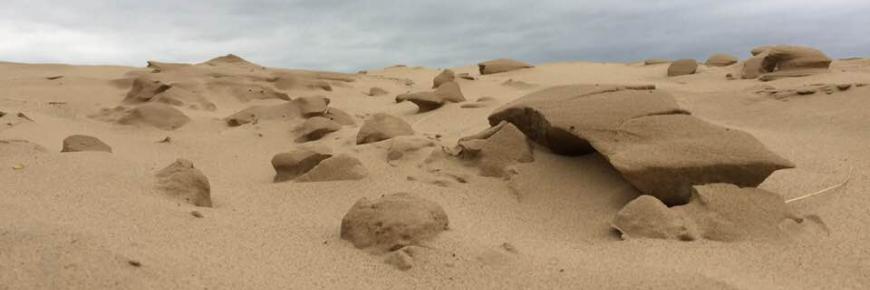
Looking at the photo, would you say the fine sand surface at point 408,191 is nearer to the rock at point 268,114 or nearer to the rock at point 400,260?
the rock at point 400,260

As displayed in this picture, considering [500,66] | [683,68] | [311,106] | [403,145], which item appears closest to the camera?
[403,145]

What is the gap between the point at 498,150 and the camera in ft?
11.7

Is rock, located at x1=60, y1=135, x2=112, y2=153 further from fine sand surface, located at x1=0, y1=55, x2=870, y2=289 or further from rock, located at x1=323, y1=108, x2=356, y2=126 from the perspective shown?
rock, located at x1=323, y1=108, x2=356, y2=126

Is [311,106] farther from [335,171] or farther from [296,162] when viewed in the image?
[335,171]

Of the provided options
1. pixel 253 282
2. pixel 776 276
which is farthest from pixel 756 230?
pixel 253 282

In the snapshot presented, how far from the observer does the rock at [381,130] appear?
4266mm

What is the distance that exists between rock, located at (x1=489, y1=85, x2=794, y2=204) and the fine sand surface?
141mm

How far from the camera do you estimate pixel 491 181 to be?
11.1 feet

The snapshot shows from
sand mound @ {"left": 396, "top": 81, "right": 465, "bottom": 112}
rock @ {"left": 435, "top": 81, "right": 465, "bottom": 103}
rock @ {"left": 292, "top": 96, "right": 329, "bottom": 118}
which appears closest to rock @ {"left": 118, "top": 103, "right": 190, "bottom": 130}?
rock @ {"left": 292, "top": 96, "right": 329, "bottom": 118}

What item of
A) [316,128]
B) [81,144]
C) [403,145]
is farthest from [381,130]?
[81,144]

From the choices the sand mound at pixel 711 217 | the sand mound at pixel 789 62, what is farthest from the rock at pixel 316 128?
the sand mound at pixel 789 62

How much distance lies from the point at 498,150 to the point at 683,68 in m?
4.53

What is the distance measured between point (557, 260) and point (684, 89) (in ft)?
13.7

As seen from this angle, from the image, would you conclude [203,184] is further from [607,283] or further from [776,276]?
[776,276]
